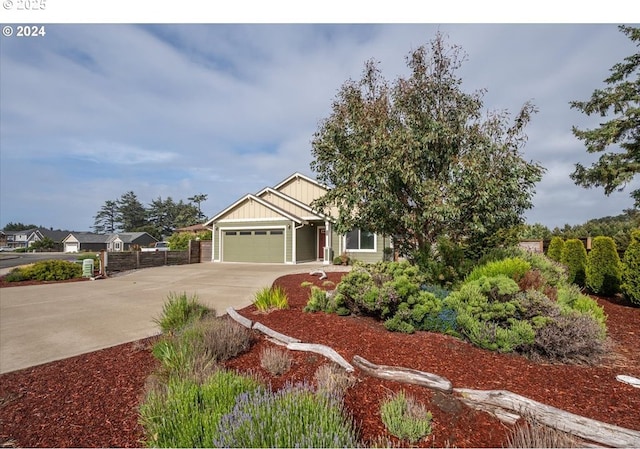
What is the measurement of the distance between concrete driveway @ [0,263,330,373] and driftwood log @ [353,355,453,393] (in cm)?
408

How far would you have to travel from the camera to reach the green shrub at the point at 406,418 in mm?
2504

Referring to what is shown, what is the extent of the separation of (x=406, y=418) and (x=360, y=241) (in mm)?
16014

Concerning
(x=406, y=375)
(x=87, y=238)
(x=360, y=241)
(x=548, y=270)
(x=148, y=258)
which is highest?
(x=87, y=238)

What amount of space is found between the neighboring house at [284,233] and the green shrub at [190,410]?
15.0m

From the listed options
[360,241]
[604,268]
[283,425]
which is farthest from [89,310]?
[604,268]

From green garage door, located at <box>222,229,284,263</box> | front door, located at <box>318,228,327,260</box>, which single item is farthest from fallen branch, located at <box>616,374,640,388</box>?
front door, located at <box>318,228,327,260</box>

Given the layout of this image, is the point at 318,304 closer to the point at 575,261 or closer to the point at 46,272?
the point at 575,261

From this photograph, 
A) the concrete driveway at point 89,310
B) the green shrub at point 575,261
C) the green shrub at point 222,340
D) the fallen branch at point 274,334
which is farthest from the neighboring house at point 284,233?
the green shrub at point 222,340

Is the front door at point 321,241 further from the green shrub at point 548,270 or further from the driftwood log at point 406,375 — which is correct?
the driftwood log at point 406,375

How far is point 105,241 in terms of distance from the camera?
2469 inches

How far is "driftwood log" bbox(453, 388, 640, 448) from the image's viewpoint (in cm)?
239

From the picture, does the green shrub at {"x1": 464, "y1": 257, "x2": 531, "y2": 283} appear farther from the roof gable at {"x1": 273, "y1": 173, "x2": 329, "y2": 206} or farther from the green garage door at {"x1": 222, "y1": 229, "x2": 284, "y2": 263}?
the roof gable at {"x1": 273, "y1": 173, "x2": 329, "y2": 206}

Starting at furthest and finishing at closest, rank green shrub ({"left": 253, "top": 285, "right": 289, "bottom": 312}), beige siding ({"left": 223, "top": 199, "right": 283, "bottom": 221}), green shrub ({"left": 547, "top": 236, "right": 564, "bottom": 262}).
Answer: beige siding ({"left": 223, "top": 199, "right": 283, "bottom": 221})
green shrub ({"left": 547, "top": 236, "right": 564, "bottom": 262})
green shrub ({"left": 253, "top": 285, "right": 289, "bottom": 312})

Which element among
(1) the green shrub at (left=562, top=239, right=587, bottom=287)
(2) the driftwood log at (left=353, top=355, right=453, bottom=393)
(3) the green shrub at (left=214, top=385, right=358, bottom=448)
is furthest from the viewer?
(1) the green shrub at (left=562, top=239, right=587, bottom=287)
